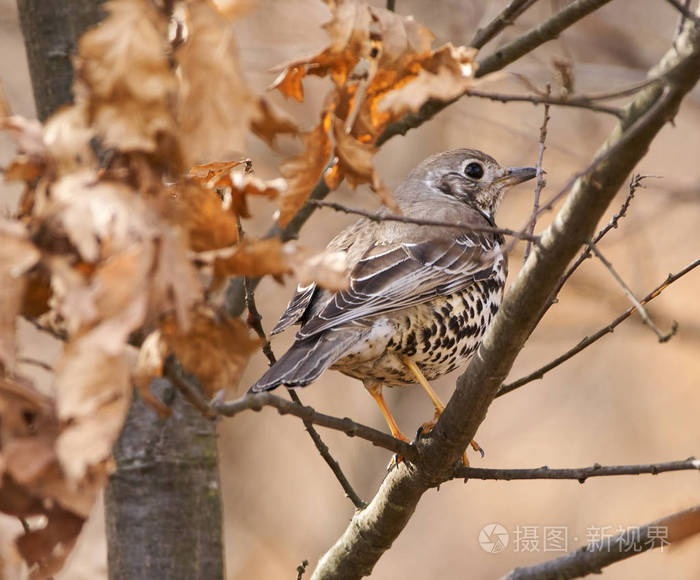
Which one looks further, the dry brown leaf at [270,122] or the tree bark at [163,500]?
the tree bark at [163,500]

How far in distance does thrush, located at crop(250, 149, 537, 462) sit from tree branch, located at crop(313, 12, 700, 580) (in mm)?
455

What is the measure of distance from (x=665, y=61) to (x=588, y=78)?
4712mm

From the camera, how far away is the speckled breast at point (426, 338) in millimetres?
4312

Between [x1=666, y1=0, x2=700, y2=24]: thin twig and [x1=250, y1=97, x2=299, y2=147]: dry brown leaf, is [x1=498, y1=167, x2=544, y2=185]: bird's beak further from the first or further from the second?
[x1=250, y1=97, x2=299, y2=147]: dry brown leaf

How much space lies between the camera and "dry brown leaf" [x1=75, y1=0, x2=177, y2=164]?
1.76 meters

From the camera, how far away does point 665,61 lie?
2322 millimetres

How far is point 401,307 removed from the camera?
427 centimetres

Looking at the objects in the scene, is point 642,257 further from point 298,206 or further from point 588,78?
point 298,206

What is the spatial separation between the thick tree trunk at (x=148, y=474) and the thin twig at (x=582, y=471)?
100 cm

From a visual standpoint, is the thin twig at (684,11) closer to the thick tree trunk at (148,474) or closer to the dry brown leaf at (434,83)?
the dry brown leaf at (434,83)

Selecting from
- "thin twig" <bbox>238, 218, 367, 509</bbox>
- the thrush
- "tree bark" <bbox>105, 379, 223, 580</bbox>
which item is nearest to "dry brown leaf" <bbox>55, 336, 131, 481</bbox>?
"thin twig" <bbox>238, 218, 367, 509</bbox>

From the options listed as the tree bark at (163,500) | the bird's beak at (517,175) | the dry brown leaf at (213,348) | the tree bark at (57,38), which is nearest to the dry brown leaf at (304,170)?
the dry brown leaf at (213,348)

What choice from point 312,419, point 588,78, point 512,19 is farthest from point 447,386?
point 312,419

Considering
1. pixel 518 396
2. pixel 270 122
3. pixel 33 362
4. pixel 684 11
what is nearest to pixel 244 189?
pixel 270 122
